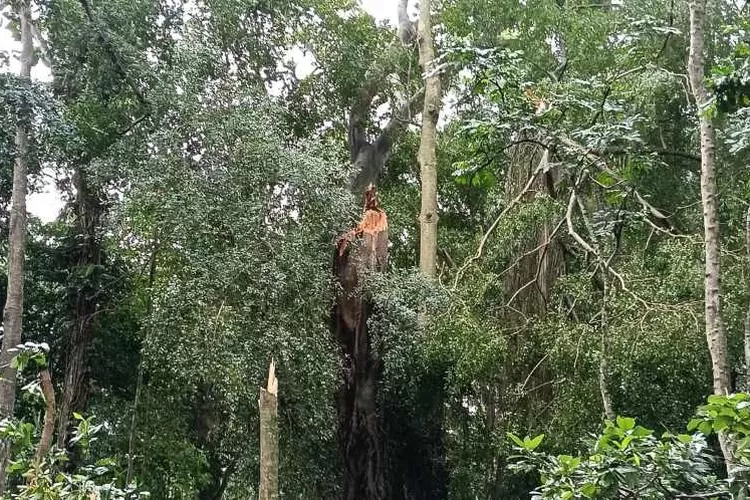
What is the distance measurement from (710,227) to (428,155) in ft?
17.9

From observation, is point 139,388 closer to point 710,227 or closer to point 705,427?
point 710,227

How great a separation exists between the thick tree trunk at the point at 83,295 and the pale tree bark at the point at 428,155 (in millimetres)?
3389

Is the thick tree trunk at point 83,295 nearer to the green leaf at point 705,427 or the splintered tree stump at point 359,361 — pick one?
the splintered tree stump at point 359,361

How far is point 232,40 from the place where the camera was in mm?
8664

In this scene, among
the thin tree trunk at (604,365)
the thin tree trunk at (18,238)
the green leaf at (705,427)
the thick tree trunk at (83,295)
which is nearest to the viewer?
the green leaf at (705,427)

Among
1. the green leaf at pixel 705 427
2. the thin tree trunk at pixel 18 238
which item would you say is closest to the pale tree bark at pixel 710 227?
the green leaf at pixel 705 427

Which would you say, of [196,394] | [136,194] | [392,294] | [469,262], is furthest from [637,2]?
[196,394]

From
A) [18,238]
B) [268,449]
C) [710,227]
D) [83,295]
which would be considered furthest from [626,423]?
[83,295]

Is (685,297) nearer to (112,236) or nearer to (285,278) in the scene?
(285,278)

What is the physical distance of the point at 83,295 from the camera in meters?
8.60

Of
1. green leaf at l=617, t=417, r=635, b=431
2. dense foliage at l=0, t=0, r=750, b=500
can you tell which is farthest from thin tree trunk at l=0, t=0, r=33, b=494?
green leaf at l=617, t=417, r=635, b=431

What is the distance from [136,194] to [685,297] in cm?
444

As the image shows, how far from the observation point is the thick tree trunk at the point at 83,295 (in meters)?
8.34

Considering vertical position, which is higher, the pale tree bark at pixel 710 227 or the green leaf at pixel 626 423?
the pale tree bark at pixel 710 227
